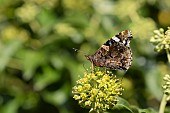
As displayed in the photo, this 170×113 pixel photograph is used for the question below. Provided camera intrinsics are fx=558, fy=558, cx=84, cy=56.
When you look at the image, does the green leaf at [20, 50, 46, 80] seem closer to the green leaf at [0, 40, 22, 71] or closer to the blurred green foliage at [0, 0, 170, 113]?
the blurred green foliage at [0, 0, 170, 113]

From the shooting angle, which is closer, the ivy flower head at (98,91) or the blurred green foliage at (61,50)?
the ivy flower head at (98,91)

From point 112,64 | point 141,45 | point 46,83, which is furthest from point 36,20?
point 112,64

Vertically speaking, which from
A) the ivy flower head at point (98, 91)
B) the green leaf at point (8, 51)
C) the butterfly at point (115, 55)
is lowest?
the ivy flower head at point (98, 91)

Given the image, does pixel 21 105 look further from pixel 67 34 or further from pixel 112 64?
pixel 112 64

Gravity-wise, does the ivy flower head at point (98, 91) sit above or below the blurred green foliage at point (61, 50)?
below

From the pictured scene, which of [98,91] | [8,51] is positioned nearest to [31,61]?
[8,51]

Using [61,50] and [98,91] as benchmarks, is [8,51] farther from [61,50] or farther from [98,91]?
[98,91]

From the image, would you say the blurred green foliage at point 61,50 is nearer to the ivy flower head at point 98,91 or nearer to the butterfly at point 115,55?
the butterfly at point 115,55

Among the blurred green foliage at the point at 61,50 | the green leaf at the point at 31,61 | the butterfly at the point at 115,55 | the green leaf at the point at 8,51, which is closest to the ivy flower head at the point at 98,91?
the butterfly at the point at 115,55
